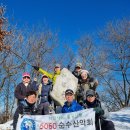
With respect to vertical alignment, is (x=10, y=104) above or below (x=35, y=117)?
above

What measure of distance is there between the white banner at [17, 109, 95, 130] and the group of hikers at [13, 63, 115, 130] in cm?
17

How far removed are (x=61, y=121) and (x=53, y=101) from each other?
13.6 feet

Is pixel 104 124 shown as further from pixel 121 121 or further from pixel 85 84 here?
pixel 121 121

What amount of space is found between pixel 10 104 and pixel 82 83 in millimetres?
25678

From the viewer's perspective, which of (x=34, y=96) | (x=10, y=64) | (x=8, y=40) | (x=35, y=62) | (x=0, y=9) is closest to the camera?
(x=34, y=96)

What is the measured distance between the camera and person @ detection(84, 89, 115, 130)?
7824mm

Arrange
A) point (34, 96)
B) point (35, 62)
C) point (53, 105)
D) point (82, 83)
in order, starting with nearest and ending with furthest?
point (34, 96) → point (82, 83) → point (53, 105) → point (35, 62)

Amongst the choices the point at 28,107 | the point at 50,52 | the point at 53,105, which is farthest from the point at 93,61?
the point at 28,107

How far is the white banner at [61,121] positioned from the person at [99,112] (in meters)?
0.17

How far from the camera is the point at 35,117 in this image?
859 cm

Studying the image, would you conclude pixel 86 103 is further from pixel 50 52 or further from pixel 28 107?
pixel 50 52

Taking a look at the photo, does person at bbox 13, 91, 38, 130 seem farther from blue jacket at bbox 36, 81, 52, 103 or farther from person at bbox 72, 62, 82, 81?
person at bbox 72, 62, 82, 81

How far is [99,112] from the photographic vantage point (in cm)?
781

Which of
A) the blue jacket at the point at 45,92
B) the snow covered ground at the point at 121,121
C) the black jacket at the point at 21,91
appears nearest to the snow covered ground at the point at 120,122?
the snow covered ground at the point at 121,121
